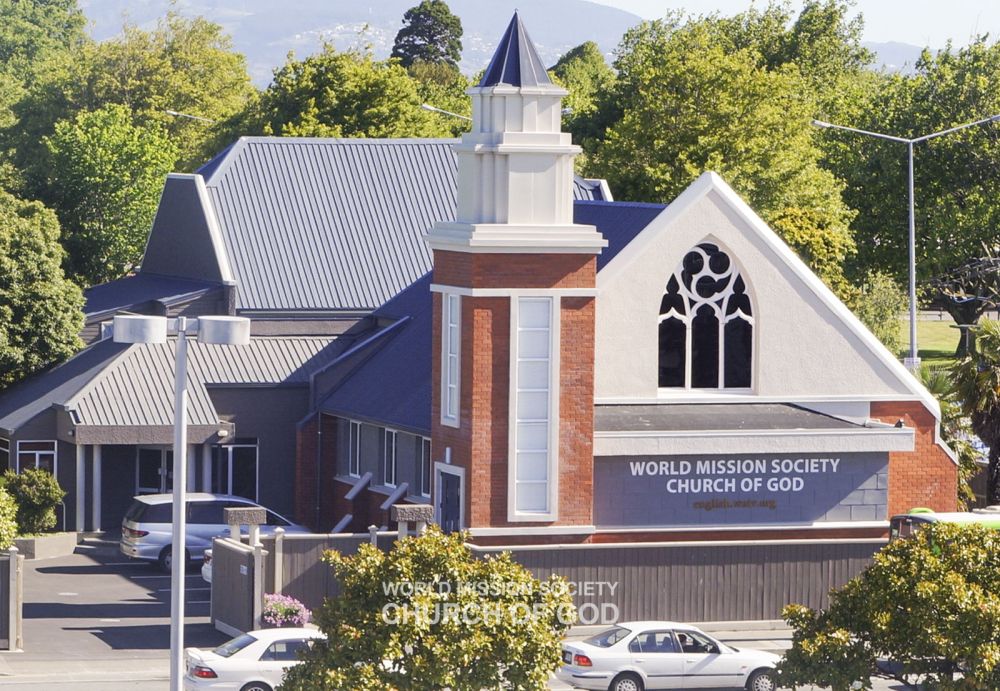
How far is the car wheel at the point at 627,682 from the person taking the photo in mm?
29641

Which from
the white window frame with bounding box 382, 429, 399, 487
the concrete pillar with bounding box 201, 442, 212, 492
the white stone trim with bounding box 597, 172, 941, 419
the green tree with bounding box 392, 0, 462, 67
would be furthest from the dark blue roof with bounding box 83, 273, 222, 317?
the green tree with bounding box 392, 0, 462, 67

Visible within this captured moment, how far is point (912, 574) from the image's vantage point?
2405cm

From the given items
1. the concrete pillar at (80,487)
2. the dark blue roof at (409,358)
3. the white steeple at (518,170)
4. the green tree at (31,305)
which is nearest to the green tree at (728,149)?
the dark blue roof at (409,358)

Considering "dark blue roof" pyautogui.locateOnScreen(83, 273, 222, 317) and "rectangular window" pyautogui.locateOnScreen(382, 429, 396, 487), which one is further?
"dark blue roof" pyautogui.locateOnScreen(83, 273, 222, 317)

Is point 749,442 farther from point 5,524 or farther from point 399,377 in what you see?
point 5,524

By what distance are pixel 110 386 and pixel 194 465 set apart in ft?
9.08

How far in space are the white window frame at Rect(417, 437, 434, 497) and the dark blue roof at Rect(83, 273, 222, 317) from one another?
10285 mm

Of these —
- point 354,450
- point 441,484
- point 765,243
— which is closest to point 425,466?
point 441,484

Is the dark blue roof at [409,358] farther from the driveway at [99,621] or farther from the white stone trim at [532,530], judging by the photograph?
the driveway at [99,621]

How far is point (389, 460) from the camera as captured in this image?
4262 cm

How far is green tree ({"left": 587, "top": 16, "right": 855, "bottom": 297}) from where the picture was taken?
6675 cm

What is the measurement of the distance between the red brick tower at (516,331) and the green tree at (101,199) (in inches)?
1445

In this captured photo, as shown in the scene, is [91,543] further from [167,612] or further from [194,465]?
[167,612]

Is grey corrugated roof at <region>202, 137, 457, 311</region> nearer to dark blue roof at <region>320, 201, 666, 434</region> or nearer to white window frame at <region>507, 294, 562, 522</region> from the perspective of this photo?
dark blue roof at <region>320, 201, 666, 434</region>
